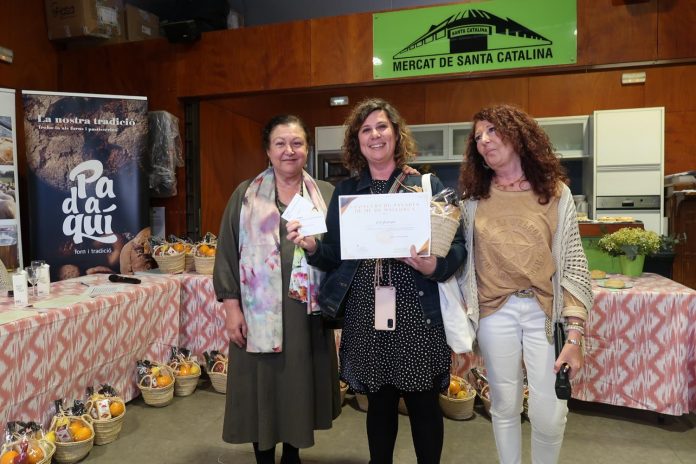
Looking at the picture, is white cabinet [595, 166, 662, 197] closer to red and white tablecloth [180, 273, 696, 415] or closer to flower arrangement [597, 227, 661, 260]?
flower arrangement [597, 227, 661, 260]

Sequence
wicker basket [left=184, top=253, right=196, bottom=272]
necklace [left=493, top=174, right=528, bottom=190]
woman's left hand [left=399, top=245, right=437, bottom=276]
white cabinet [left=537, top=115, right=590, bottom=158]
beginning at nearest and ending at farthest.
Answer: woman's left hand [left=399, top=245, right=437, bottom=276], necklace [left=493, top=174, right=528, bottom=190], wicker basket [left=184, top=253, right=196, bottom=272], white cabinet [left=537, top=115, right=590, bottom=158]

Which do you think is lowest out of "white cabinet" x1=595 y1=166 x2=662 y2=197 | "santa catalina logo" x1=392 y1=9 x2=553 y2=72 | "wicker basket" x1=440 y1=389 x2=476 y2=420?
"wicker basket" x1=440 y1=389 x2=476 y2=420

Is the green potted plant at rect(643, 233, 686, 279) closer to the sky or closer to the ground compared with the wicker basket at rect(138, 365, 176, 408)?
closer to the sky

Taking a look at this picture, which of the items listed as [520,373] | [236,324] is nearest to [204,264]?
[236,324]

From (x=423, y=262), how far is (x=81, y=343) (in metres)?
1.92

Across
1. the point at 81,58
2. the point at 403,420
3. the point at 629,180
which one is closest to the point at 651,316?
the point at 403,420

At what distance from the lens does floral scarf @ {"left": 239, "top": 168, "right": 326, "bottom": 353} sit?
1.79 m

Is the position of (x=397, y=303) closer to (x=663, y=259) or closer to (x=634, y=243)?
(x=634, y=243)

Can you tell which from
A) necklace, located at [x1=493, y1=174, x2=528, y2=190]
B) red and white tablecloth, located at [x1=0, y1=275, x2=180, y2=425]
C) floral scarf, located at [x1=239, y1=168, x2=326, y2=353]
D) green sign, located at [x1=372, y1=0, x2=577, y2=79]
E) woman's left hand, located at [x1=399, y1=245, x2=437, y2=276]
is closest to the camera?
woman's left hand, located at [x1=399, y1=245, x2=437, y2=276]

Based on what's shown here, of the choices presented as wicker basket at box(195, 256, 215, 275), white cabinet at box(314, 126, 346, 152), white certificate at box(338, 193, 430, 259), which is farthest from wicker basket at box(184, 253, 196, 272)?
white cabinet at box(314, 126, 346, 152)

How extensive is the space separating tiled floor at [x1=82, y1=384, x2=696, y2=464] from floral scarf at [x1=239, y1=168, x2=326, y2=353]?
2.62 feet

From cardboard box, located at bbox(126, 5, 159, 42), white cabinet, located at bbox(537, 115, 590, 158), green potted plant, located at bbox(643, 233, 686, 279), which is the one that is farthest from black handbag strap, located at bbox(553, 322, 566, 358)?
white cabinet, located at bbox(537, 115, 590, 158)

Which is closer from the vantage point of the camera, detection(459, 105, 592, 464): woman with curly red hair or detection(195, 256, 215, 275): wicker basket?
detection(459, 105, 592, 464): woman with curly red hair

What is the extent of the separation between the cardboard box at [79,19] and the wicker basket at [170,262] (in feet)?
6.33
